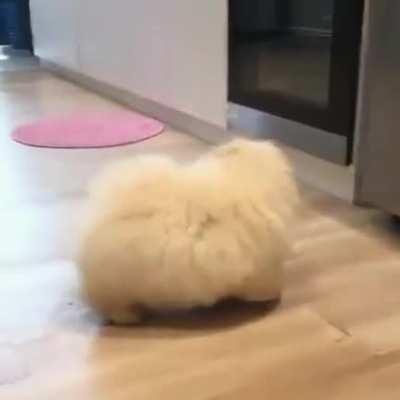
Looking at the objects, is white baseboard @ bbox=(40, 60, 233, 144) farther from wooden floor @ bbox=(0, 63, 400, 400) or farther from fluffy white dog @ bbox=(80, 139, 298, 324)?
fluffy white dog @ bbox=(80, 139, 298, 324)

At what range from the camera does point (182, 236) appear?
1.05 m

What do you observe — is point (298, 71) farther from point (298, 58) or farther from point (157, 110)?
point (157, 110)

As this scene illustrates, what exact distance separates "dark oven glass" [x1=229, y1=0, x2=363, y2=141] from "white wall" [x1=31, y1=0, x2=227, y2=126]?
0.10 m

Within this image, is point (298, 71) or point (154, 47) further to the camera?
Result: point (154, 47)

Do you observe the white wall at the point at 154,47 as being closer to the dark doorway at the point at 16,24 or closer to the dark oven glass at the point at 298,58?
the dark oven glass at the point at 298,58

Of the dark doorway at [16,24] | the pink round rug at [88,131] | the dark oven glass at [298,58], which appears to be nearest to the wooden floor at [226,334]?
the dark oven glass at [298,58]

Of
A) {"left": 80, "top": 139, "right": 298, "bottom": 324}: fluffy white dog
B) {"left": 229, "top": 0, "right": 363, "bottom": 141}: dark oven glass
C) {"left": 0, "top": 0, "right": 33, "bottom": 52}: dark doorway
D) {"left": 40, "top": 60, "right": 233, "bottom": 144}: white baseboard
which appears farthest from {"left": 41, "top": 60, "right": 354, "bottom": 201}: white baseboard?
{"left": 80, "top": 139, "right": 298, "bottom": 324}: fluffy white dog

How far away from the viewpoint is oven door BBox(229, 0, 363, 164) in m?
1.50

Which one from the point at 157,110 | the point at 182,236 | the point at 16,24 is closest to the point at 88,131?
the point at 157,110

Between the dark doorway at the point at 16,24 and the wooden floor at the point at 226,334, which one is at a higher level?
the dark doorway at the point at 16,24

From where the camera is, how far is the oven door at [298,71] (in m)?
1.50

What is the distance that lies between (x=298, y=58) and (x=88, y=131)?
907mm

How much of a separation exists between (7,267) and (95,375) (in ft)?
1.39

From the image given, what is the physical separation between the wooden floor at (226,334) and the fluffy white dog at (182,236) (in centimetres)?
6
